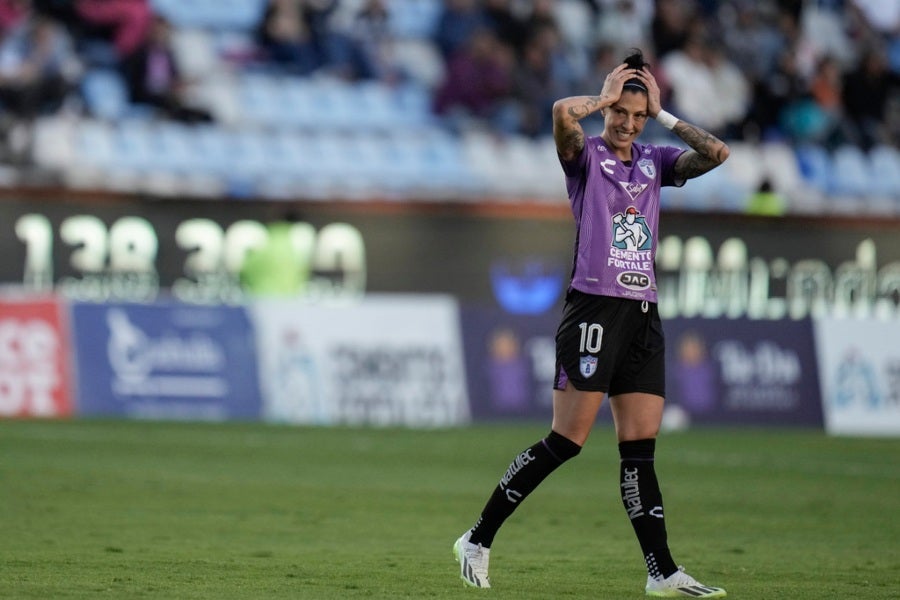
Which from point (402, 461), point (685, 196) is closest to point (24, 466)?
point (402, 461)

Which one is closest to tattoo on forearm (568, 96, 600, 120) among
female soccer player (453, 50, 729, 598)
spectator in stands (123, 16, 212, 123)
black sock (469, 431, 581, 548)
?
female soccer player (453, 50, 729, 598)

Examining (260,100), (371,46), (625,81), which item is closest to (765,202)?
(371,46)

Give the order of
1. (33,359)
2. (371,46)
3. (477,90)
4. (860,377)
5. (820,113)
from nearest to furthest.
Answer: (33,359) < (860,377) < (477,90) < (371,46) < (820,113)

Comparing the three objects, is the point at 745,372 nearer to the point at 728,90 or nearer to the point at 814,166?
the point at 814,166

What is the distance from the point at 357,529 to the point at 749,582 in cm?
300

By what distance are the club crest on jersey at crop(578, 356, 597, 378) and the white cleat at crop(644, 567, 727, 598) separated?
0.99 meters

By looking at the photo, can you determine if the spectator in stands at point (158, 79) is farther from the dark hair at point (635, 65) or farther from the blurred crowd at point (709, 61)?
the dark hair at point (635, 65)

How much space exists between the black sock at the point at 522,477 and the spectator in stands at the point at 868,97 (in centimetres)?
2284

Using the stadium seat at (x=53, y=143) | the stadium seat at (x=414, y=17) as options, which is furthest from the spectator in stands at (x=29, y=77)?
the stadium seat at (x=414, y=17)

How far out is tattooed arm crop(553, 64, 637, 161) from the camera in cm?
757

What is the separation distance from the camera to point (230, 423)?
19812 millimetres

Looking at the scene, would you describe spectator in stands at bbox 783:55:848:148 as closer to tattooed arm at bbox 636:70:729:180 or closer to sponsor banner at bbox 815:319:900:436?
sponsor banner at bbox 815:319:900:436

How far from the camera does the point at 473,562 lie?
785 centimetres

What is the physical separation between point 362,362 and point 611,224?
12.7m
